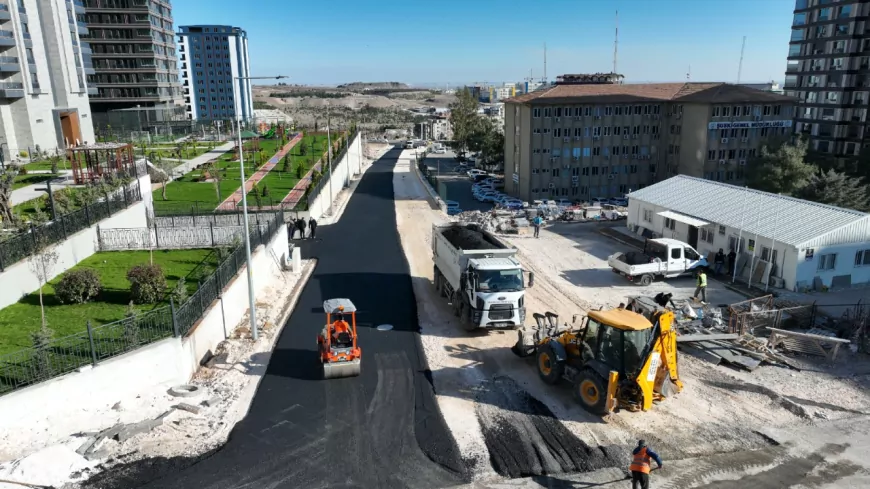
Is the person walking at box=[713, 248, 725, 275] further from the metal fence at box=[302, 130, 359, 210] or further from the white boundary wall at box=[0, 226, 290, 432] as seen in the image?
the metal fence at box=[302, 130, 359, 210]

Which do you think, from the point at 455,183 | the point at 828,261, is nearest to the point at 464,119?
the point at 455,183

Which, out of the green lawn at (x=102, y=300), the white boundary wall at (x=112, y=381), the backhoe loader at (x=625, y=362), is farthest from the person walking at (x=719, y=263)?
the green lawn at (x=102, y=300)

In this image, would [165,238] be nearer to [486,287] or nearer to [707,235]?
[486,287]

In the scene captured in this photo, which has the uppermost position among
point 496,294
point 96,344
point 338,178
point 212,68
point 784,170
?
point 212,68

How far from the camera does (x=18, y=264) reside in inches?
685

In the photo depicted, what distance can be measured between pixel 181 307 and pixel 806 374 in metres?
16.9

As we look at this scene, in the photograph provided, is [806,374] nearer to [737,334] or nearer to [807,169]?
[737,334]

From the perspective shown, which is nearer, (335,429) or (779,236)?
(335,429)

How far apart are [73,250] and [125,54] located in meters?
62.9

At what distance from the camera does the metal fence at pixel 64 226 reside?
56.9 ft

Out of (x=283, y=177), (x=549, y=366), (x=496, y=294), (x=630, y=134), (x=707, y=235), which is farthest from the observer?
(x=630, y=134)

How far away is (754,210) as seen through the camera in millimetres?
26406

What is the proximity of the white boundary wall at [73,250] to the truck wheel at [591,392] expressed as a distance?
654 inches

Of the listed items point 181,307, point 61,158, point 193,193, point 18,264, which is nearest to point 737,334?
point 181,307
